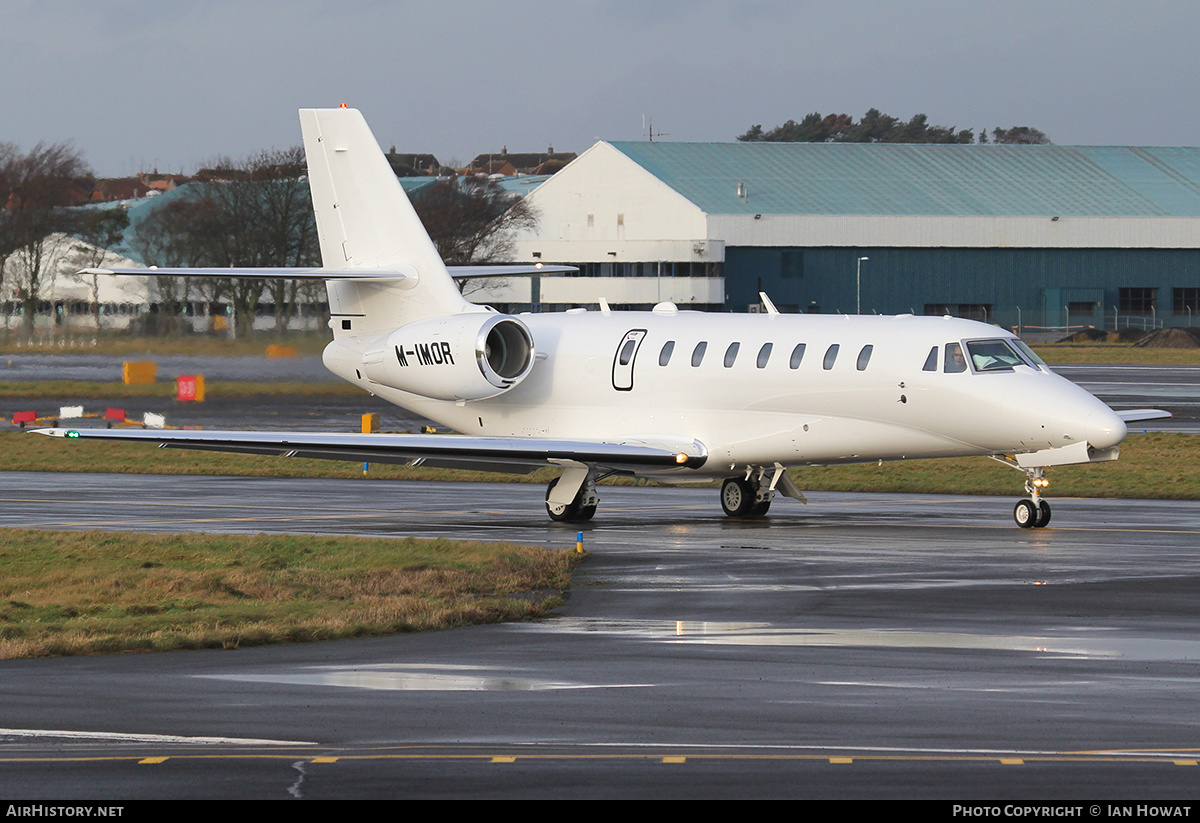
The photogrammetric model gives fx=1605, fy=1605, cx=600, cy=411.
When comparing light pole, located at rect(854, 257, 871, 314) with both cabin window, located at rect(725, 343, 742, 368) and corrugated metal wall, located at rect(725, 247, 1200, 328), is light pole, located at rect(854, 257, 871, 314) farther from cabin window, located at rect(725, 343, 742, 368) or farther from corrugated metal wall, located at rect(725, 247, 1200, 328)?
cabin window, located at rect(725, 343, 742, 368)

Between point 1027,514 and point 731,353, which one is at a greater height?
point 731,353

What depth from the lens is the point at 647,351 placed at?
1054 inches

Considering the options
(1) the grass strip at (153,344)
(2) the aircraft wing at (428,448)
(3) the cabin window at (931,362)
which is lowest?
(2) the aircraft wing at (428,448)

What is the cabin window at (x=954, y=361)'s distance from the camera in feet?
78.6

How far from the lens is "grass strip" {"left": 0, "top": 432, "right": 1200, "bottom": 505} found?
31391 mm

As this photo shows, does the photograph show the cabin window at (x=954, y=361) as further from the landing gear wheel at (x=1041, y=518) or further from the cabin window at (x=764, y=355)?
the cabin window at (x=764, y=355)

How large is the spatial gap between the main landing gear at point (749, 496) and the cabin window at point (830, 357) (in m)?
2.38

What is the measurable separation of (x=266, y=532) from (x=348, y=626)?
29.2ft

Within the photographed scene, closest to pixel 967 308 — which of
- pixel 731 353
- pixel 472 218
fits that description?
pixel 472 218

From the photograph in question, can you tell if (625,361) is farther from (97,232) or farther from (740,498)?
(97,232)

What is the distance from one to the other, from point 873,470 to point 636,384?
985cm

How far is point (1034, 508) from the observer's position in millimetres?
24109

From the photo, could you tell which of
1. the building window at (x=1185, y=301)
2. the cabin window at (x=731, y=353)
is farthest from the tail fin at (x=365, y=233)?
the building window at (x=1185, y=301)

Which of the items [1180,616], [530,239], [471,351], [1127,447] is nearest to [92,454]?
[471,351]
